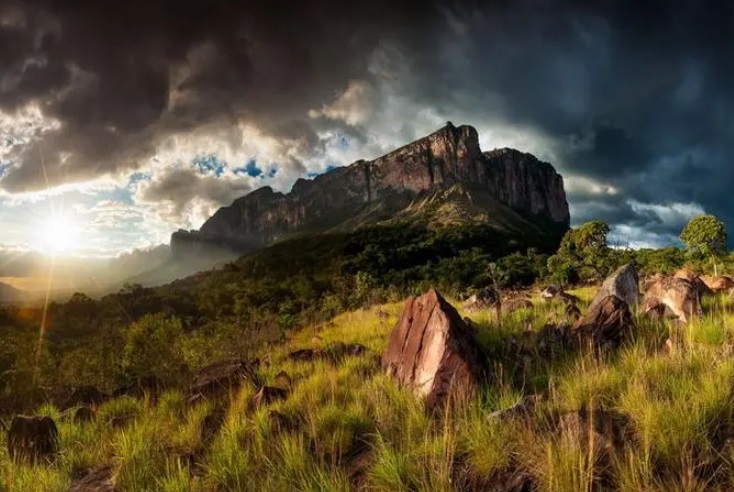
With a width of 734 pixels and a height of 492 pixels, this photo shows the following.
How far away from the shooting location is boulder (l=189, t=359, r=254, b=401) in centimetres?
911

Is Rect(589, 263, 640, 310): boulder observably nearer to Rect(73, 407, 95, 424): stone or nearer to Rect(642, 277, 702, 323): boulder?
Rect(642, 277, 702, 323): boulder

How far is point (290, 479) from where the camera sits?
184 inches

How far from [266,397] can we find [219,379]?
2.09 metres

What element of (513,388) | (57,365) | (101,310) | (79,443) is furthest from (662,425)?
(101,310)

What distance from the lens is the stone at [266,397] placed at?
25.2 ft

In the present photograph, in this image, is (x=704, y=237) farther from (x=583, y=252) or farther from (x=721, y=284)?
(x=721, y=284)

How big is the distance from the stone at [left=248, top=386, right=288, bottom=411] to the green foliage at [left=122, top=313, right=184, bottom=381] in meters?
5.27

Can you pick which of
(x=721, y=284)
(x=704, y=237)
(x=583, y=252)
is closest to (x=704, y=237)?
(x=704, y=237)

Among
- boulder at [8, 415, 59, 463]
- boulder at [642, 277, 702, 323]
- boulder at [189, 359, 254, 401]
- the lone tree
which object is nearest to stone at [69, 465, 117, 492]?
boulder at [8, 415, 59, 463]

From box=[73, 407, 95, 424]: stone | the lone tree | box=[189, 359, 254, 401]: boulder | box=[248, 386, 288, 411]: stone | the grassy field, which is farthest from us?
the lone tree

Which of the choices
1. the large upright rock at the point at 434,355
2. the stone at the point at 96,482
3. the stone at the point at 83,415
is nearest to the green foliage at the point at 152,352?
the stone at the point at 83,415

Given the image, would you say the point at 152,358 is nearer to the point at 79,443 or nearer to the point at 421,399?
the point at 79,443

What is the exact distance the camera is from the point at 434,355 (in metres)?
7.45

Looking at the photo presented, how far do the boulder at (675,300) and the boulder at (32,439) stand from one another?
11.4m
